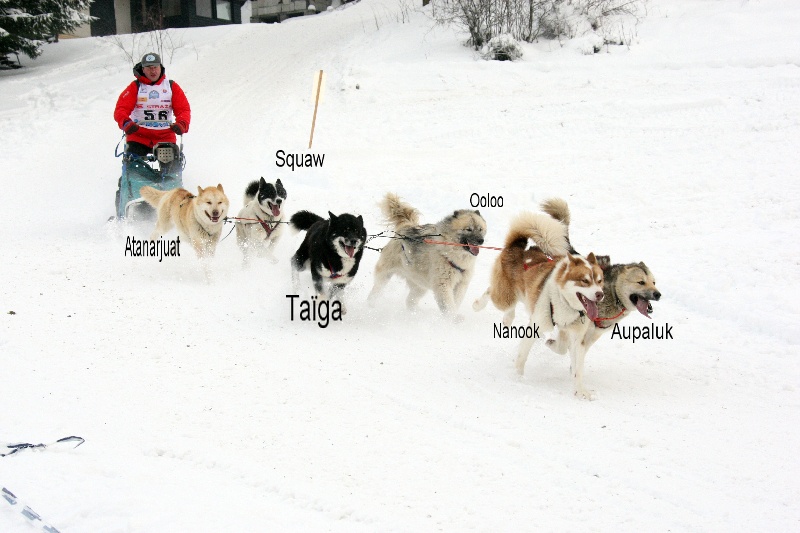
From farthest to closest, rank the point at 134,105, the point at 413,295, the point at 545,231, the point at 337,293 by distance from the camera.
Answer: the point at 134,105 → the point at 413,295 → the point at 337,293 → the point at 545,231

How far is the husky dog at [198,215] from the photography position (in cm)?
700

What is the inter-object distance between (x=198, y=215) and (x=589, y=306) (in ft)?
13.9

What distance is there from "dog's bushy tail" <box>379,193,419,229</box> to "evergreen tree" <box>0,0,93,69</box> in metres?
11.6

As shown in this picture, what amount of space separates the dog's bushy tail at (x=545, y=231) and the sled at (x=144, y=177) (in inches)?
180

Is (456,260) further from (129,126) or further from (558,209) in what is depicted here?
(129,126)


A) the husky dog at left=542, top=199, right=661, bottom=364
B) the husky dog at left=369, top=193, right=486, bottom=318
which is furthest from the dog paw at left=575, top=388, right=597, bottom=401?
the husky dog at left=369, top=193, right=486, bottom=318

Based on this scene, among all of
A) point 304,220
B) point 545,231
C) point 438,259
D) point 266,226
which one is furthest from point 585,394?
point 266,226

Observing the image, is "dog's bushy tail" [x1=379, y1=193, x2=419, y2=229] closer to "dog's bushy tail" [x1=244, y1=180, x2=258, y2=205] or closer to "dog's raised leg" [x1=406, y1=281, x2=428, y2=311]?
"dog's raised leg" [x1=406, y1=281, x2=428, y2=311]

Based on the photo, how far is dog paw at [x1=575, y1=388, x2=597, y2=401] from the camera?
15.0ft

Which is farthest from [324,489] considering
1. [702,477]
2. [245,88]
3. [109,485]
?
[245,88]

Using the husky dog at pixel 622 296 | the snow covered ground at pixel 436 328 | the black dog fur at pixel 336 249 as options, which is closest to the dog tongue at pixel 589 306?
the husky dog at pixel 622 296

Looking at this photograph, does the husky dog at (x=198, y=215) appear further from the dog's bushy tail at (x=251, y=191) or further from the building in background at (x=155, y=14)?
the building in background at (x=155, y=14)

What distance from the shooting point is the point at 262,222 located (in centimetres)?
741

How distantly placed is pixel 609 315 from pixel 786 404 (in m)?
1.23
